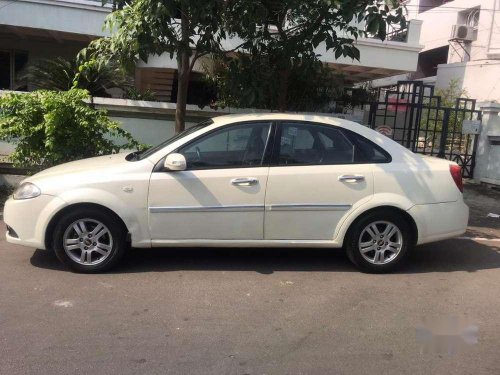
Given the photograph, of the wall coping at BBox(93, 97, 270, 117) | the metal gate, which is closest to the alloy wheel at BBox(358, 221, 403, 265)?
the wall coping at BBox(93, 97, 270, 117)

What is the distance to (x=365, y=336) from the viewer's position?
12.8 ft

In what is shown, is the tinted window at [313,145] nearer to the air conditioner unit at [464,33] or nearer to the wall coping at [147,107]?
the wall coping at [147,107]

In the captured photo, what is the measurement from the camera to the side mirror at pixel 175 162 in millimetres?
4852

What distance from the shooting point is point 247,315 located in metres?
4.20

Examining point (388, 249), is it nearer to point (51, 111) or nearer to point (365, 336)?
point (365, 336)

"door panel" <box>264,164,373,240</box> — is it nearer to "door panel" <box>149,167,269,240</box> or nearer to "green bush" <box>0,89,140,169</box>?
"door panel" <box>149,167,269,240</box>

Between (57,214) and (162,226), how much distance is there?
3.20 feet

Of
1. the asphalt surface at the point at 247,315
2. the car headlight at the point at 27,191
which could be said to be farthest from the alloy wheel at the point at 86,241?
the car headlight at the point at 27,191

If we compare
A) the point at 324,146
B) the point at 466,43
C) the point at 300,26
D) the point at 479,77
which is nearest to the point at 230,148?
the point at 324,146

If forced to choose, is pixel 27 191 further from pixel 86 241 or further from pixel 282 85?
pixel 282 85

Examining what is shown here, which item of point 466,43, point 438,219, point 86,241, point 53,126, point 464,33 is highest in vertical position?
point 464,33

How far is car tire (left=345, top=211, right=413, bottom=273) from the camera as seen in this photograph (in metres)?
5.18

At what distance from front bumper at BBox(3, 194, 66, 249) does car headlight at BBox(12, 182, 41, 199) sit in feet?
0.14

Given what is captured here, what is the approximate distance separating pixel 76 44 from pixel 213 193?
1083cm
